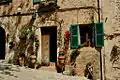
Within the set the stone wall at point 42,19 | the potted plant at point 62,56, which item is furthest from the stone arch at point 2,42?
Answer: the potted plant at point 62,56

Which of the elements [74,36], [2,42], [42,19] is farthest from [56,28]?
[2,42]

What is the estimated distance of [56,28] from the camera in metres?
13.8

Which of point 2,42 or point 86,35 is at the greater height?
point 86,35

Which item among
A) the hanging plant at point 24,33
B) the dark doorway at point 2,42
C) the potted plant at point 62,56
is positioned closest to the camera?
the potted plant at point 62,56

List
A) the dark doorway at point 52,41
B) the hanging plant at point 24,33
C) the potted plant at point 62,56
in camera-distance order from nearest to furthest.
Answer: the potted plant at point 62,56, the dark doorway at point 52,41, the hanging plant at point 24,33

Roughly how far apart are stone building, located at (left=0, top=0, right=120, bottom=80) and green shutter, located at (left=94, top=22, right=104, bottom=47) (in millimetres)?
48

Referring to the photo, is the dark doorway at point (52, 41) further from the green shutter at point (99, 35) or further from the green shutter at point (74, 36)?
the green shutter at point (99, 35)

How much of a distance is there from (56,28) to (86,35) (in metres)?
1.83

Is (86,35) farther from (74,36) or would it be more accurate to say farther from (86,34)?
(74,36)

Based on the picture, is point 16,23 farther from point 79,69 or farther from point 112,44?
point 112,44

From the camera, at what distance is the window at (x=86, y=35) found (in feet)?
40.2

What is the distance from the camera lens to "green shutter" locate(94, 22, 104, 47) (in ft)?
40.0

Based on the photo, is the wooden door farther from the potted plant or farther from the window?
the window

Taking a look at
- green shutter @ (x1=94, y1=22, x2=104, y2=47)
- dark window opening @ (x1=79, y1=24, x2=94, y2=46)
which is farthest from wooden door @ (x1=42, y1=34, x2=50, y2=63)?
green shutter @ (x1=94, y1=22, x2=104, y2=47)
